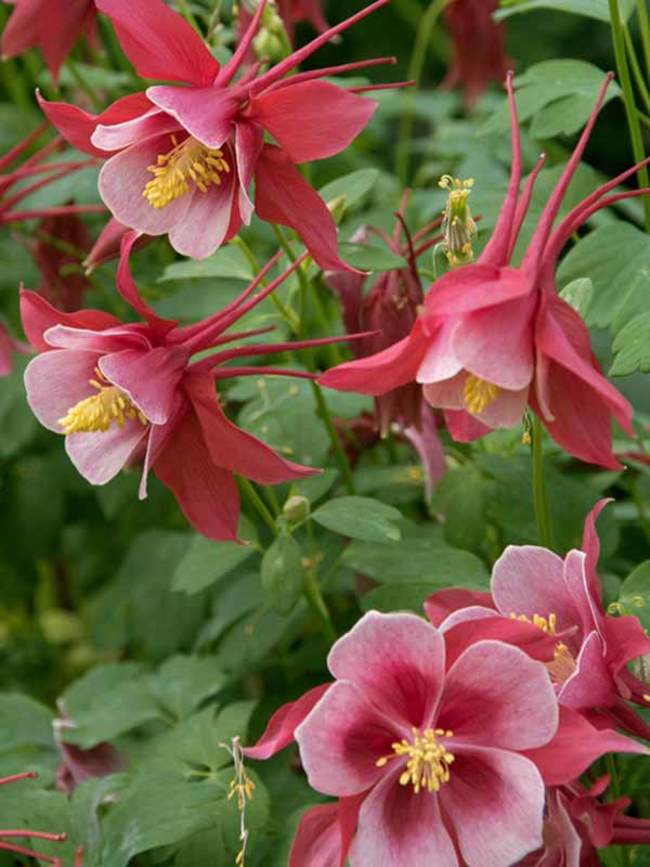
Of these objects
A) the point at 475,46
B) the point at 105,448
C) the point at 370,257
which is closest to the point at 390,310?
the point at 370,257

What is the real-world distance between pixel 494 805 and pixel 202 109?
42cm

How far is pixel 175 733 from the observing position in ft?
3.89

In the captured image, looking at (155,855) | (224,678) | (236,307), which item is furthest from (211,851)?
(236,307)

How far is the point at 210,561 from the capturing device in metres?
1.17

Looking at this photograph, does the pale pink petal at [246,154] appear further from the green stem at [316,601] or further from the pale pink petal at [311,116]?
the green stem at [316,601]

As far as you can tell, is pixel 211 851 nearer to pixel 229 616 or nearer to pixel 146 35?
pixel 229 616

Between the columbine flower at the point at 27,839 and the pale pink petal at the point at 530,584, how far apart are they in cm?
30

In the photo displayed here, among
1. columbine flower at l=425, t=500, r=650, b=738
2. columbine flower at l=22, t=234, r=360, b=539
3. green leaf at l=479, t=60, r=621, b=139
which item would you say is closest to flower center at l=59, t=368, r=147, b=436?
columbine flower at l=22, t=234, r=360, b=539

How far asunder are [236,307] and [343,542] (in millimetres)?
458

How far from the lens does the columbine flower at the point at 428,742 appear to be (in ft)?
2.32

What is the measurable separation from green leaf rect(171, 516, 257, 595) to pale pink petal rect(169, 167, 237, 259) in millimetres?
297

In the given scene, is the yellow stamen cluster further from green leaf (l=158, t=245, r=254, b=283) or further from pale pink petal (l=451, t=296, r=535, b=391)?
green leaf (l=158, t=245, r=254, b=283)

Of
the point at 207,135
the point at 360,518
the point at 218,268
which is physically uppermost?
the point at 207,135

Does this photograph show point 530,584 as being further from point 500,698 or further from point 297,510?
point 297,510
